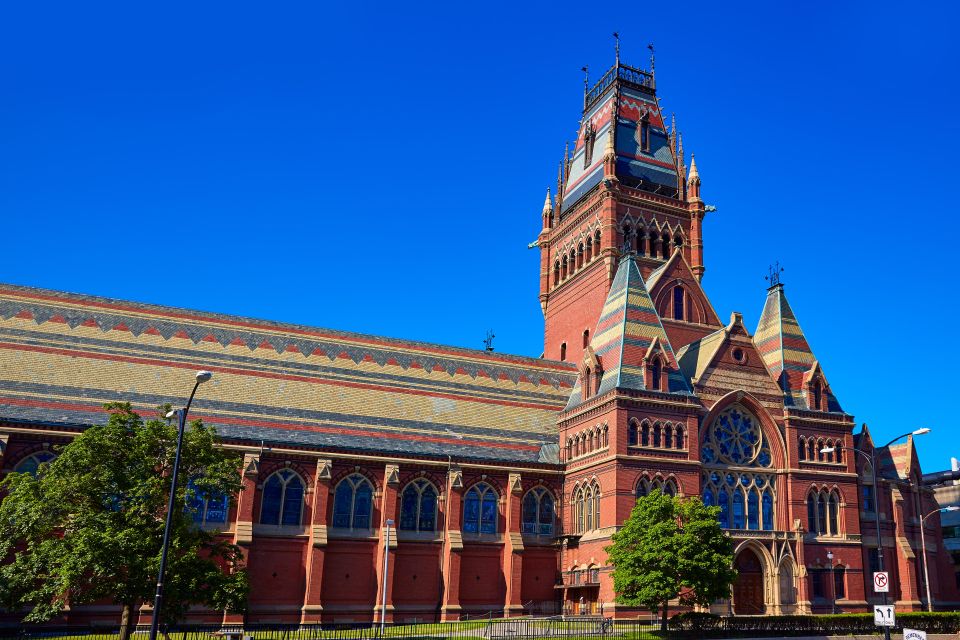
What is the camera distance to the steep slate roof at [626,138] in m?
76.2

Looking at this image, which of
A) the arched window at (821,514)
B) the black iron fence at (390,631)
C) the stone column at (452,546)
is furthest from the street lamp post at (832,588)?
the stone column at (452,546)

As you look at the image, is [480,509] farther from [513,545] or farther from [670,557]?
[670,557]

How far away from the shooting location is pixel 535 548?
58031mm

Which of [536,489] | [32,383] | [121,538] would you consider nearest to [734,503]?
[536,489]

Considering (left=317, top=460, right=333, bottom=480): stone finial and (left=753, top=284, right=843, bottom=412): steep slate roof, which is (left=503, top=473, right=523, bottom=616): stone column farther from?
(left=753, top=284, right=843, bottom=412): steep slate roof

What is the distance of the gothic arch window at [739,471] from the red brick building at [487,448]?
0.14m

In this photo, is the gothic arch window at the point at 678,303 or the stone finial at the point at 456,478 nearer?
the stone finial at the point at 456,478

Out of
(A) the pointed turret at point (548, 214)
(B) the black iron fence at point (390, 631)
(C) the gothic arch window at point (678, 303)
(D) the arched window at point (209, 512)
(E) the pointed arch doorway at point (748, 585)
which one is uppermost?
(A) the pointed turret at point (548, 214)

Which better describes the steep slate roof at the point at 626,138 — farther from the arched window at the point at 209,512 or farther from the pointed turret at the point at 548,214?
the arched window at the point at 209,512

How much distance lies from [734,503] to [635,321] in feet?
44.9

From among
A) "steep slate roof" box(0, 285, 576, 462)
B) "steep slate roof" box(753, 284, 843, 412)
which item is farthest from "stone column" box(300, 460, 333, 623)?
"steep slate roof" box(753, 284, 843, 412)

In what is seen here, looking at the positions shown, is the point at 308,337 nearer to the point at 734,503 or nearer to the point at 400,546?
the point at 400,546

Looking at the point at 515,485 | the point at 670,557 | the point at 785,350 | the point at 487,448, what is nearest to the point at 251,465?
the point at 487,448

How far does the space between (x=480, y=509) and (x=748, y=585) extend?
18.0 m
